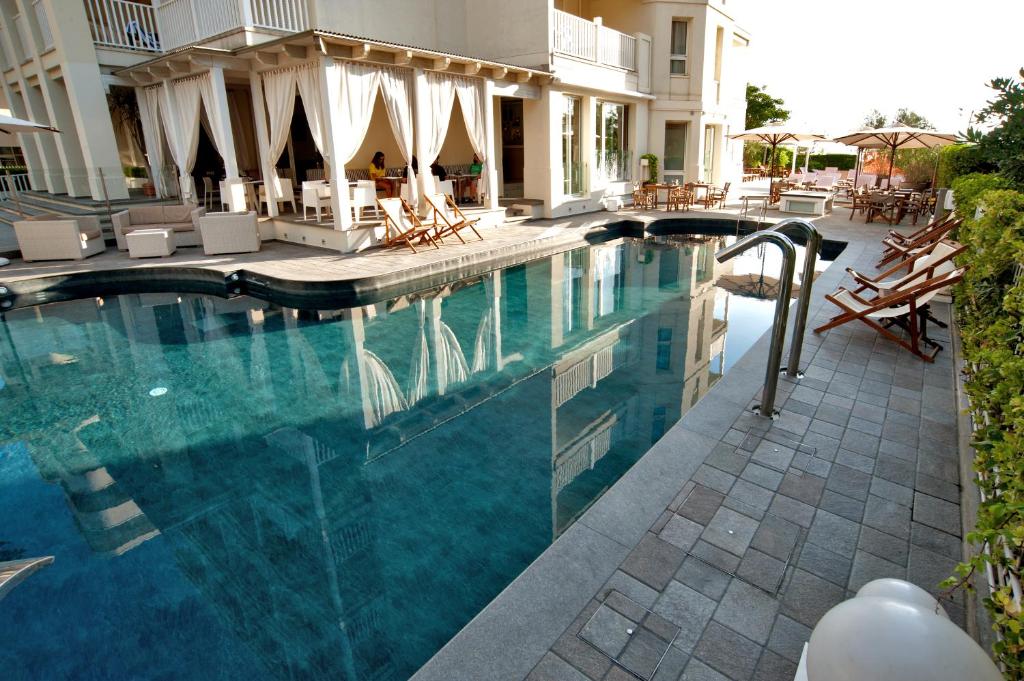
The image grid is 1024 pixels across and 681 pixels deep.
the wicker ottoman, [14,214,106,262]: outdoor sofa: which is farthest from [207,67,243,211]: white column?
[14,214,106,262]: outdoor sofa

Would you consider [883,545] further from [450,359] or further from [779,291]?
[450,359]

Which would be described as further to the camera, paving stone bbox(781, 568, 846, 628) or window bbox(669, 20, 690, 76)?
window bbox(669, 20, 690, 76)

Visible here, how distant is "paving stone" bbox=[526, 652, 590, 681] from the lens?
198cm

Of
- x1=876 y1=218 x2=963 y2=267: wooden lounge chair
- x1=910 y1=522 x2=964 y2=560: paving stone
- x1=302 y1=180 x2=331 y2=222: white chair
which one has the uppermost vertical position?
x1=302 y1=180 x2=331 y2=222: white chair

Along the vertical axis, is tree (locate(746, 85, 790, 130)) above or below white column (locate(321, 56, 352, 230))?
above

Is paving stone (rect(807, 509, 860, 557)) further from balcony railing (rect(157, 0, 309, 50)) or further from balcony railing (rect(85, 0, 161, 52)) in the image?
balcony railing (rect(85, 0, 161, 52))

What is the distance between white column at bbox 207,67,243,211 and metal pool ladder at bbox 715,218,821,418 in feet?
32.9

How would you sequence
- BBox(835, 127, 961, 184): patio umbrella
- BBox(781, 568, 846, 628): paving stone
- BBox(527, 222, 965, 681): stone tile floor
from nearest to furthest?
BBox(527, 222, 965, 681): stone tile floor
BBox(781, 568, 846, 628): paving stone
BBox(835, 127, 961, 184): patio umbrella

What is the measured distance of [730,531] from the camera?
2701mm

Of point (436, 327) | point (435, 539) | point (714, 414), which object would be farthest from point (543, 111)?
point (435, 539)

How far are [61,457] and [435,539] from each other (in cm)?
313

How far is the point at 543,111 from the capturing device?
43.0 feet

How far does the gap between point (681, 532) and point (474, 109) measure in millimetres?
10692

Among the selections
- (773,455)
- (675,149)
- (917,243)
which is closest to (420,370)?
(773,455)
